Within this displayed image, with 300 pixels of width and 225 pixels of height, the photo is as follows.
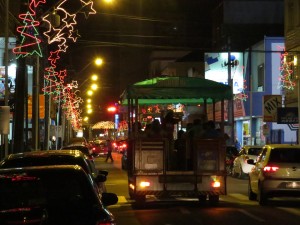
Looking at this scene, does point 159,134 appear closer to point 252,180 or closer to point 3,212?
point 252,180

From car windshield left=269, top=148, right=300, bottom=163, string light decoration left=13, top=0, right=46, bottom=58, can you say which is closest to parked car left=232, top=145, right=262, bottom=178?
car windshield left=269, top=148, right=300, bottom=163

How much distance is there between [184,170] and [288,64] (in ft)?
67.2

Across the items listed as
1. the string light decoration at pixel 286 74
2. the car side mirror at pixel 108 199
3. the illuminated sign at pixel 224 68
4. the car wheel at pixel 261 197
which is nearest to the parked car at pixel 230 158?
the string light decoration at pixel 286 74

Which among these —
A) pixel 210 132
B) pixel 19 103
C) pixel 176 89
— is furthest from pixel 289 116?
pixel 176 89

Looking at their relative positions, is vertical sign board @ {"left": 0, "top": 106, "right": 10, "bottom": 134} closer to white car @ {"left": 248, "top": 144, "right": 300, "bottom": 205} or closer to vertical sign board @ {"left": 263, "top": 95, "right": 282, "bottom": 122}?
white car @ {"left": 248, "top": 144, "right": 300, "bottom": 205}

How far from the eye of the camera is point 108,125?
103750mm

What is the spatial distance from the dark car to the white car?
34.6 feet

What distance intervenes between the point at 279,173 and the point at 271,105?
59.0 feet

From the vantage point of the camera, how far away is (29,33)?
2259 cm

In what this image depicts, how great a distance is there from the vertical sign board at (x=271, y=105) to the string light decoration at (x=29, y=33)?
15.0m

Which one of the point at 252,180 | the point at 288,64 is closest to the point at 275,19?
the point at 288,64

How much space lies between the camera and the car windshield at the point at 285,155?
16.9 m

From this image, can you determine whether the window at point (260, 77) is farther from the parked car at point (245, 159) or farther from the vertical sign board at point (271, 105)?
the parked car at point (245, 159)

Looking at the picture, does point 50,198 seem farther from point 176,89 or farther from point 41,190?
point 176,89
